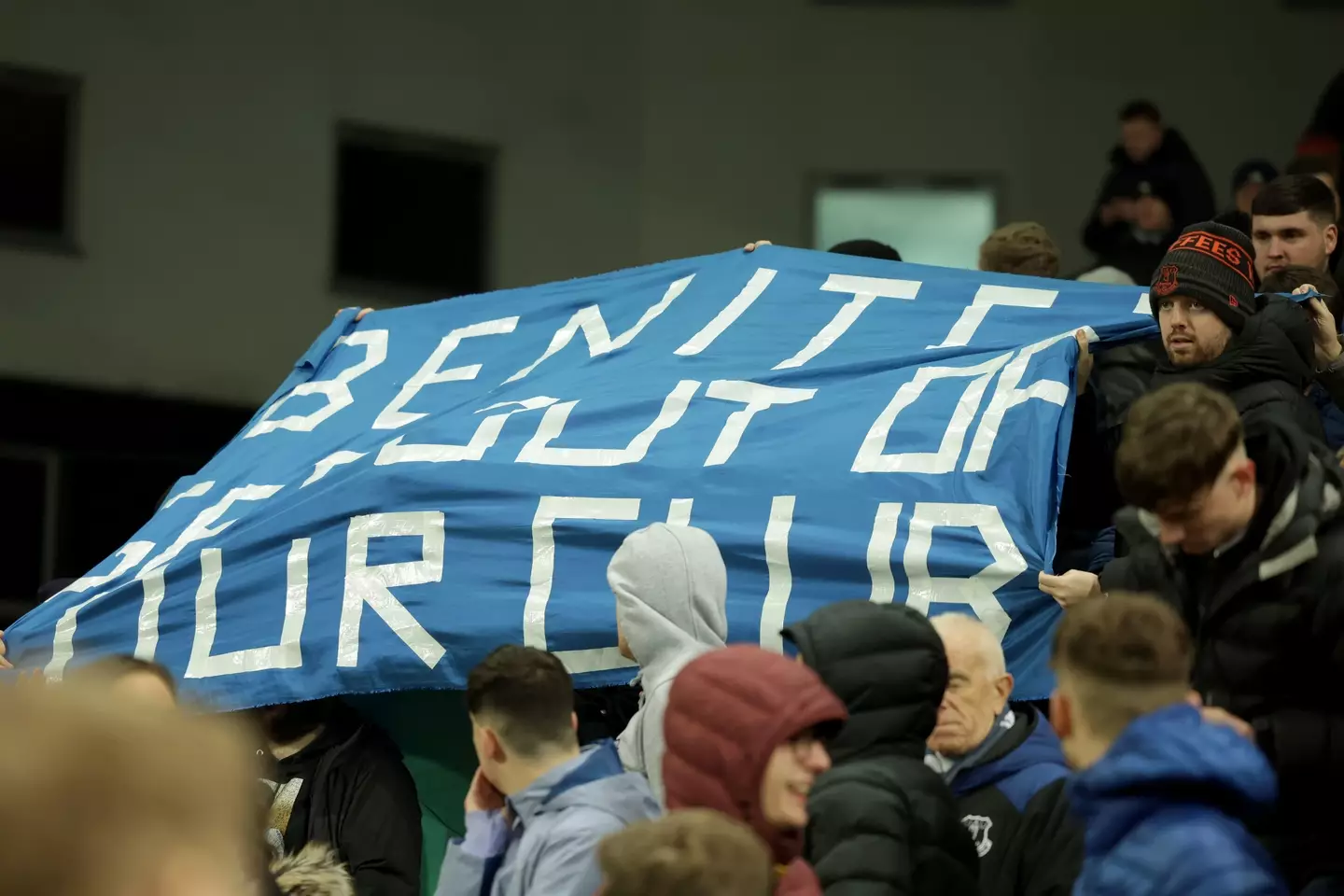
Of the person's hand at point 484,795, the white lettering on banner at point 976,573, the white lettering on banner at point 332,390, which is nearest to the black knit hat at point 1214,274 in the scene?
the white lettering on banner at point 976,573

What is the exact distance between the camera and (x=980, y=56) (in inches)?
558

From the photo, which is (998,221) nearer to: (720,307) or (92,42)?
(92,42)

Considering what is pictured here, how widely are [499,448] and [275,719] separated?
3.54 feet

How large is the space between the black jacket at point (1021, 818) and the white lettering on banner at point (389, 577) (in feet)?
6.67

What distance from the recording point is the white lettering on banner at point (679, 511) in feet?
19.0

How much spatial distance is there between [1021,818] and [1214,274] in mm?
1766

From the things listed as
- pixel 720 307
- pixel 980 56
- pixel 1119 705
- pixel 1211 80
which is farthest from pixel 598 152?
pixel 1119 705

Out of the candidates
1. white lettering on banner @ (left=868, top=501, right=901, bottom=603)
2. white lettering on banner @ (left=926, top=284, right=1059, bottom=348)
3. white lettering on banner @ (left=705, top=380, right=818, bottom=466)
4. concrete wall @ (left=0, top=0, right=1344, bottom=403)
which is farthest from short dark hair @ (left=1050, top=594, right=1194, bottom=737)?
concrete wall @ (left=0, top=0, right=1344, bottom=403)

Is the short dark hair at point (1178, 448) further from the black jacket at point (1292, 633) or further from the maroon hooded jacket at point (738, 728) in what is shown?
the maroon hooded jacket at point (738, 728)

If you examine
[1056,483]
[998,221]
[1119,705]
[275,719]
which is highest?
[998,221]

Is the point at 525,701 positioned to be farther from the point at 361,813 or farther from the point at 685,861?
the point at 685,861

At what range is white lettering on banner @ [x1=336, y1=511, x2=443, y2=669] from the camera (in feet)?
19.3

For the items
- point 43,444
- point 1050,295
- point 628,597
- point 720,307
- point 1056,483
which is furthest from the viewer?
point 43,444

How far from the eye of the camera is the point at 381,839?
5582 mm
